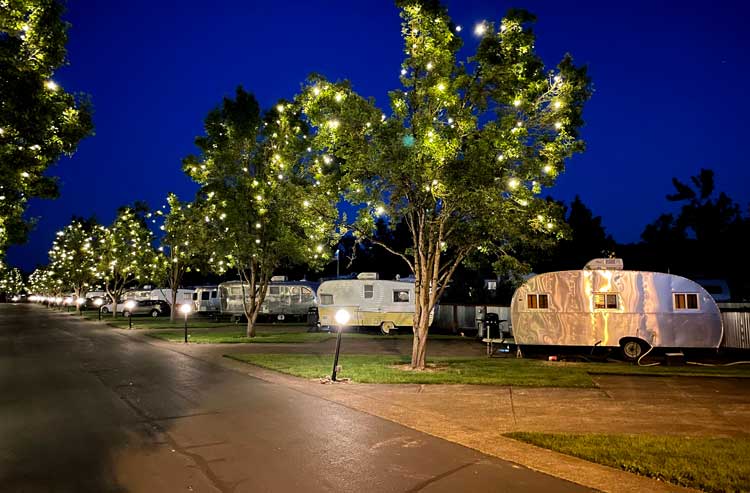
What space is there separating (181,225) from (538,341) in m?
27.9

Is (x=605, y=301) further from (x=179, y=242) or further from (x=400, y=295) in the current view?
(x=179, y=242)

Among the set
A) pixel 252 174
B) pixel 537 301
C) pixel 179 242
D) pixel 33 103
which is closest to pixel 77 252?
pixel 179 242

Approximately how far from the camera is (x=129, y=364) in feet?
56.3

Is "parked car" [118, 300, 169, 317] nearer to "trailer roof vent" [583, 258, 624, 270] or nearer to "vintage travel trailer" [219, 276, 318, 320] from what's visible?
"vintage travel trailer" [219, 276, 318, 320]

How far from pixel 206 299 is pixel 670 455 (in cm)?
4690

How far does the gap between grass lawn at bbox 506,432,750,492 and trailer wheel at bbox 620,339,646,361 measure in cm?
1073

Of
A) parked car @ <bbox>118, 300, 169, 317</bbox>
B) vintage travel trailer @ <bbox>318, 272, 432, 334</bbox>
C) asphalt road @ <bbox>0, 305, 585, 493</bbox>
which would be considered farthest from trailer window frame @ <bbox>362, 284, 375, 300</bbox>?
parked car @ <bbox>118, 300, 169, 317</bbox>

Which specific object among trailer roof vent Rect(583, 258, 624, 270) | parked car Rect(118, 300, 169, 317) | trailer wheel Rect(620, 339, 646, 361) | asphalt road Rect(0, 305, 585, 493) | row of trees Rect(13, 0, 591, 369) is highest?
row of trees Rect(13, 0, 591, 369)

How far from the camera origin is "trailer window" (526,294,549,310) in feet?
63.6

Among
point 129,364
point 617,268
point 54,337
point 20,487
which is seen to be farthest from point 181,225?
point 20,487

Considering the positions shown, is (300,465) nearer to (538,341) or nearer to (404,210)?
(404,210)

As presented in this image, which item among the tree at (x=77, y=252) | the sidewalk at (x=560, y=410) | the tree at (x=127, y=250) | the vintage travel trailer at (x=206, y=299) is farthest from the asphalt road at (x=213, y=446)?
the tree at (x=77, y=252)

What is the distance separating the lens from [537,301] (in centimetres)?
1953

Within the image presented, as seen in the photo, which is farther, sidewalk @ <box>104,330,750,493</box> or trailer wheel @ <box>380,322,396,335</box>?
trailer wheel @ <box>380,322,396,335</box>
